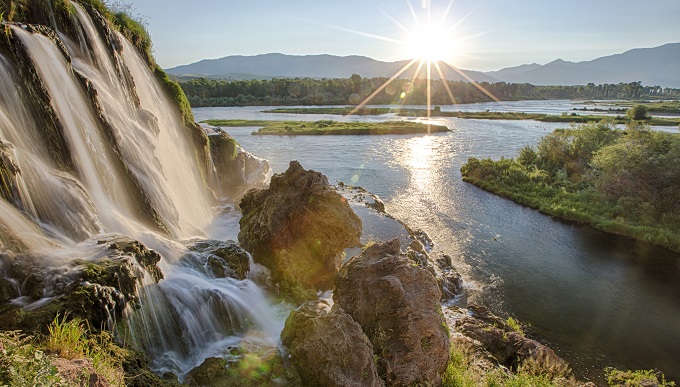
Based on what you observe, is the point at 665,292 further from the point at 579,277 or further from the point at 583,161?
the point at 583,161

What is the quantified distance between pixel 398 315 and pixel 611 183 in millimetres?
30267

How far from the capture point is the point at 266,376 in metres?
9.28

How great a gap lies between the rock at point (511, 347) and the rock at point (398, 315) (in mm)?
4511

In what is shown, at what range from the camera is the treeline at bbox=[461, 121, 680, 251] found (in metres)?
29.8

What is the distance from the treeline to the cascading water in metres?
27.8

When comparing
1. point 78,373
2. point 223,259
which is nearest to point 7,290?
point 78,373

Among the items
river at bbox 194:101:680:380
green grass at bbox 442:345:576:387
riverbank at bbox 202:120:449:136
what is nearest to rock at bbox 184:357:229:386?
green grass at bbox 442:345:576:387

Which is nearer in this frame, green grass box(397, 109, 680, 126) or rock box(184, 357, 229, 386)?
rock box(184, 357, 229, 386)

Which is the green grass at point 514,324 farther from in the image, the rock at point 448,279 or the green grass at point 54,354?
the green grass at point 54,354

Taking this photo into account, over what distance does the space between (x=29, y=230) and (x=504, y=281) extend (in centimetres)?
2018

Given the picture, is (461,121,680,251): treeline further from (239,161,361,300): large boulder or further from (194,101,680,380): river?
(239,161,361,300): large boulder

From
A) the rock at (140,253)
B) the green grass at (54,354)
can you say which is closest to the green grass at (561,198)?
the rock at (140,253)

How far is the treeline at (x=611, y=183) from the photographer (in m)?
29.8

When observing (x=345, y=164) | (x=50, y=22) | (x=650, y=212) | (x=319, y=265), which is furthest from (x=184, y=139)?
(x=650, y=212)
